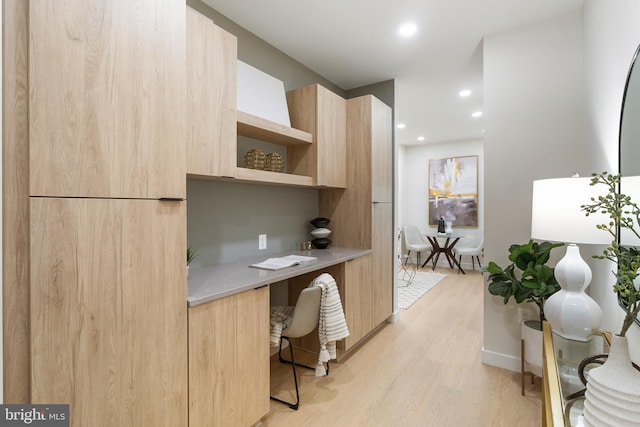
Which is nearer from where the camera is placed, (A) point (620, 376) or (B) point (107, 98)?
(A) point (620, 376)

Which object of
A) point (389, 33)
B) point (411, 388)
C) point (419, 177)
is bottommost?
point (411, 388)

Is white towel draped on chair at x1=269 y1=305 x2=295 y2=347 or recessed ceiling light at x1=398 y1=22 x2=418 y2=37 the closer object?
white towel draped on chair at x1=269 y1=305 x2=295 y2=347

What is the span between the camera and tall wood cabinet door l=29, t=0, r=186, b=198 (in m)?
0.98

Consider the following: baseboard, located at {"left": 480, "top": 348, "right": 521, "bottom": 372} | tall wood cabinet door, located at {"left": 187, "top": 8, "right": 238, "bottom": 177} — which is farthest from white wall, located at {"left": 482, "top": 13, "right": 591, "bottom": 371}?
tall wood cabinet door, located at {"left": 187, "top": 8, "right": 238, "bottom": 177}

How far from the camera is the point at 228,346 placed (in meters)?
1.53

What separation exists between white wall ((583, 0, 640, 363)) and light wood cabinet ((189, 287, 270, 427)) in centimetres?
161

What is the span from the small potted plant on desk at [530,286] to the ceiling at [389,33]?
1.68m

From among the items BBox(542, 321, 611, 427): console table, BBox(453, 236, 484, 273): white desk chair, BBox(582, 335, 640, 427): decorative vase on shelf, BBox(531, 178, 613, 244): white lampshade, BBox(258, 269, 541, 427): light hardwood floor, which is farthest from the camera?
BBox(453, 236, 484, 273): white desk chair

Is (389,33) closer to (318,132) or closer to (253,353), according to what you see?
(318,132)

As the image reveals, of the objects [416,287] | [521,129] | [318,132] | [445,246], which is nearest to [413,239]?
[445,246]

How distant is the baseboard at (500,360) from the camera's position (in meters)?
2.33

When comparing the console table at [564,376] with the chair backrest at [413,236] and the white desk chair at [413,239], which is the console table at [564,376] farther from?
the chair backrest at [413,236]

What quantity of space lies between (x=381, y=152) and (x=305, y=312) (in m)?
1.82

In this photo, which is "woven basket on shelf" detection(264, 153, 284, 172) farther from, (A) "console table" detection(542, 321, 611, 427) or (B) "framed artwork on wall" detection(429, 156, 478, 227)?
(B) "framed artwork on wall" detection(429, 156, 478, 227)
